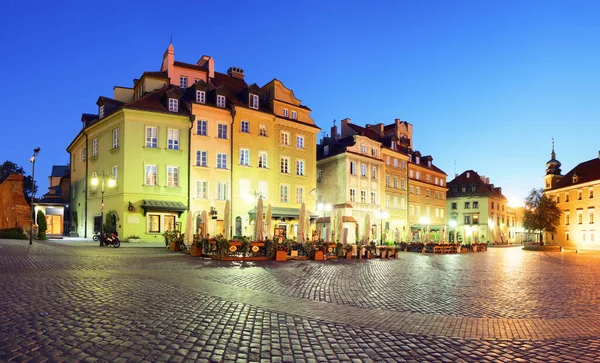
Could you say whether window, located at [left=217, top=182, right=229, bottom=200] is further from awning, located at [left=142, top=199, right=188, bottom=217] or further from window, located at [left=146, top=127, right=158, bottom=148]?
window, located at [left=146, top=127, right=158, bottom=148]

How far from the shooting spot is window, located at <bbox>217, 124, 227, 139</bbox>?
40656 millimetres

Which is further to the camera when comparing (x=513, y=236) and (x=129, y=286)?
(x=513, y=236)

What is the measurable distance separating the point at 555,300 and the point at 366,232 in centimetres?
1829

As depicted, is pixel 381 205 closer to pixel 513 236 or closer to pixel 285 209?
pixel 285 209

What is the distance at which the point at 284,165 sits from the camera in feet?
149

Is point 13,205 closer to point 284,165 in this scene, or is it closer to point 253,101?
point 253,101

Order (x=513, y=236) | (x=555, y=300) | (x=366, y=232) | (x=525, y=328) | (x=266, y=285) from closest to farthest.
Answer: (x=525, y=328), (x=555, y=300), (x=266, y=285), (x=366, y=232), (x=513, y=236)

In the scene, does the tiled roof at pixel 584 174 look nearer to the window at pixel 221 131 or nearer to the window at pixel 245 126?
the window at pixel 245 126

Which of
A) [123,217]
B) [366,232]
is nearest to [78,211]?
[123,217]

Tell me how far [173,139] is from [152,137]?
1747mm

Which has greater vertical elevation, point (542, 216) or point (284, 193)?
point (284, 193)

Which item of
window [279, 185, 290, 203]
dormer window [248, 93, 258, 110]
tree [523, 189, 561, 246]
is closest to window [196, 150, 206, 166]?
dormer window [248, 93, 258, 110]

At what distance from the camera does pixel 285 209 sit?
4425cm

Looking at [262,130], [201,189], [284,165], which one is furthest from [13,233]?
[284,165]
